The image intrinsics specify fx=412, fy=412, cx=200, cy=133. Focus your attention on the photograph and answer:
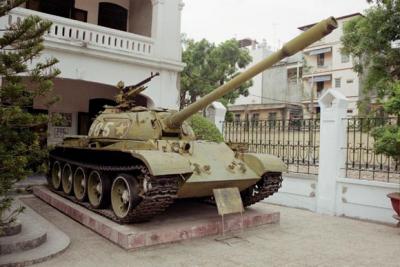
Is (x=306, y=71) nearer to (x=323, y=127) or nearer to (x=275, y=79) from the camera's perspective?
(x=275, y=79)

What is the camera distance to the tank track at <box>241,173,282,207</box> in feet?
23.9

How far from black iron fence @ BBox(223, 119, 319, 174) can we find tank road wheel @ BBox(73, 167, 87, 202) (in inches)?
120

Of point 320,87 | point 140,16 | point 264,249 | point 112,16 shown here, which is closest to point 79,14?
point 112,16

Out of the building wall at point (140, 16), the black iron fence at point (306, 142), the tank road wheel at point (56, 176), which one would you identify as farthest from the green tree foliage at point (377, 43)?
the tank road wheel at point (56, 176)

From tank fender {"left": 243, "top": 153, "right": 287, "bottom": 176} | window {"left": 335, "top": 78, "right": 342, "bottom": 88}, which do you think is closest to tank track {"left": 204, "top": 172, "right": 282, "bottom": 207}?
tank fender {"left": 243, "top": 153, "right": 287, "bottom": 176}

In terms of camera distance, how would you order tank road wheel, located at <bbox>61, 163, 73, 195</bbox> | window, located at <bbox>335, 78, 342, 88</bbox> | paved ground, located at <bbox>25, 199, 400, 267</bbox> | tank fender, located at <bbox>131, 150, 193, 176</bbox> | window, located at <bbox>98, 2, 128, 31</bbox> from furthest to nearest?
1. window, located at <bbox>335, 78, 342, 88</bbox>
2. window, located at <bbox>98, 2, 128, 31</bbox>
3. tank road wheel, located at <bbox>61, 163, 73, 195</bbox>
4. tank fender, located at <bbox>131, 150, 193, 176</bbox>
5. paved ground, located at <bbox>25, 199, 400, 267</bbox>

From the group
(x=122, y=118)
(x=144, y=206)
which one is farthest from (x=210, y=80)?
(x=144, y=206)

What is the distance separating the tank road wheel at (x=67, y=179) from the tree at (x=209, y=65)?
14.1 meters

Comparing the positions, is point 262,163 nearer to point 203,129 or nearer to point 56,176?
point 203,129

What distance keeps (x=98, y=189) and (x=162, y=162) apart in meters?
2.16

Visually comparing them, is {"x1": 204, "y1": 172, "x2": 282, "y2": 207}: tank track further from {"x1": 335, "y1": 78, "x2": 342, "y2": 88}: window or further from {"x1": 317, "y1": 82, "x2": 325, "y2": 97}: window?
{"x1": 317, "y1": 82, "x2": 325, "y2": 97}: window

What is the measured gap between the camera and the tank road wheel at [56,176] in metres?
9.29

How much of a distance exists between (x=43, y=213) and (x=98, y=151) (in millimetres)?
1643

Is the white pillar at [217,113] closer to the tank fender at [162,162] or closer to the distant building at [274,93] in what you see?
the tank fender at [162,162]
